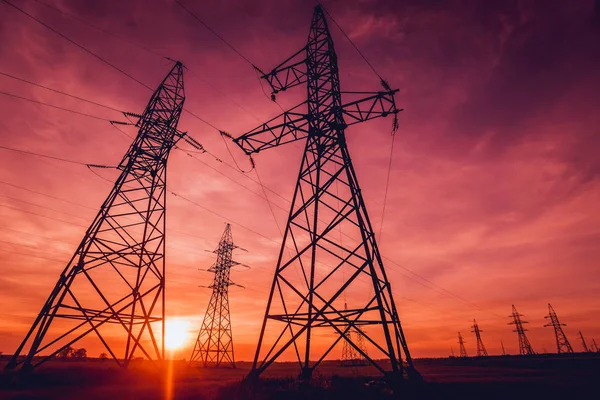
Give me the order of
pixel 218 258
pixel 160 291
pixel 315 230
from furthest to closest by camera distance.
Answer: pixel 218 258
pixel 160 291
pixel 315 230

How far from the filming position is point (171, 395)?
880cm

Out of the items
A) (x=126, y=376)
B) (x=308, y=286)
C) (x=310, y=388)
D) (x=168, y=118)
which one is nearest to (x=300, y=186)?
(x=308, y=286)

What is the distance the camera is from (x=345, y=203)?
10.9 meters

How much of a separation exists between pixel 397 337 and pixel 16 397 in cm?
1184

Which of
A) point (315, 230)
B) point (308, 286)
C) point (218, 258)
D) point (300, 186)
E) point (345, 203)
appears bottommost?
point (308, 286)

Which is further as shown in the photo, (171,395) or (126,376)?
(126,376)

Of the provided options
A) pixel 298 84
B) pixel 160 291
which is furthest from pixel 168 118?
pixel 160 291

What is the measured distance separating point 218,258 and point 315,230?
2940cm

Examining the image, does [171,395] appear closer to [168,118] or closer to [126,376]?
[126,376]

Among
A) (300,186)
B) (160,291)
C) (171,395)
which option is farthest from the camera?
(160,291)

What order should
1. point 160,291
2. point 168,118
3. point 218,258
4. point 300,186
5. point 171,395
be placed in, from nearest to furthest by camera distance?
point 171,395, point 300,186, point 160,291, point 168,118, point 218,258

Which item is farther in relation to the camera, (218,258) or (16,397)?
(218,258)

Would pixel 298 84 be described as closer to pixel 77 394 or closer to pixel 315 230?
pixel 315 230

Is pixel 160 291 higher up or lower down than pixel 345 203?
lower down
